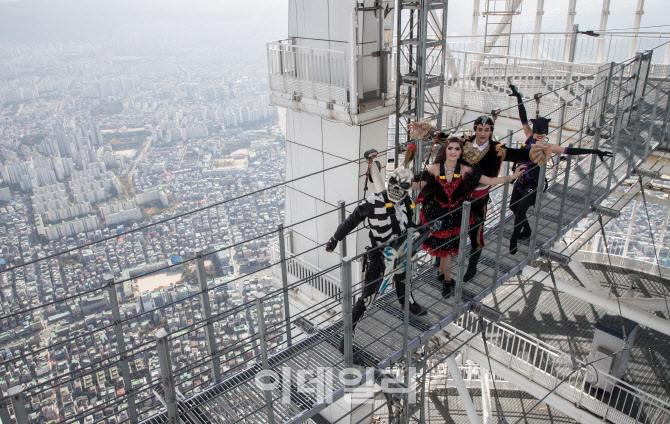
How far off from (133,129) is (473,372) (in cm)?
1057

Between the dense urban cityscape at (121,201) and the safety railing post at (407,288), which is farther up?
the safety railing post at (407,288)

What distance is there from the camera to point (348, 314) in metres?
2.45

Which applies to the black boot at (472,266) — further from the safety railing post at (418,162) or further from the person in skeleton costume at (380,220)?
the safety railing post at (418,162)

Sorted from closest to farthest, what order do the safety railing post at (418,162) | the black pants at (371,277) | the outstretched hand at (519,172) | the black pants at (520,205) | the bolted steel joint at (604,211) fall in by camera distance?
the black pants at (371,277) → the outstretched hand at (519,172) → the black pants at (520,205) → the bolted steel joint at (604,211) → the safety railing post at (418,162)

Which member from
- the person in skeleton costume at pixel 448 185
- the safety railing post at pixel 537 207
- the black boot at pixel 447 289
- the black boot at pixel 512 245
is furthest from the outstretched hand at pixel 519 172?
the black boot at pixel 447 289

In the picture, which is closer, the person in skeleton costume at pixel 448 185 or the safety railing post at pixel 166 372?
the safety railing post at pixel 166 372

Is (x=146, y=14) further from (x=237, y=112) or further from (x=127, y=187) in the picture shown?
(x=127, y=187)

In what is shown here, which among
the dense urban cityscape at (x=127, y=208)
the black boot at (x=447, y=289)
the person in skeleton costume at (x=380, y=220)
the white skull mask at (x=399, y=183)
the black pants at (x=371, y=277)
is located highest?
the white skull mask at (x=399, y=183)

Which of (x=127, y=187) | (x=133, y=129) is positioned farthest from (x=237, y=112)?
(x=127, y=187)

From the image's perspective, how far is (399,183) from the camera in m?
2.64

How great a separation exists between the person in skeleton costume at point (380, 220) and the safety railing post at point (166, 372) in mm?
956

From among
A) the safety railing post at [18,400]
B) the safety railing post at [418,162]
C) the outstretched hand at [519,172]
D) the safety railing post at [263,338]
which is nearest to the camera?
the safety railing post at [18,400]

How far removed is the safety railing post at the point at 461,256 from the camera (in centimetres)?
270

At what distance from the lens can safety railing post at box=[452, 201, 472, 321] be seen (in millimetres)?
2701
